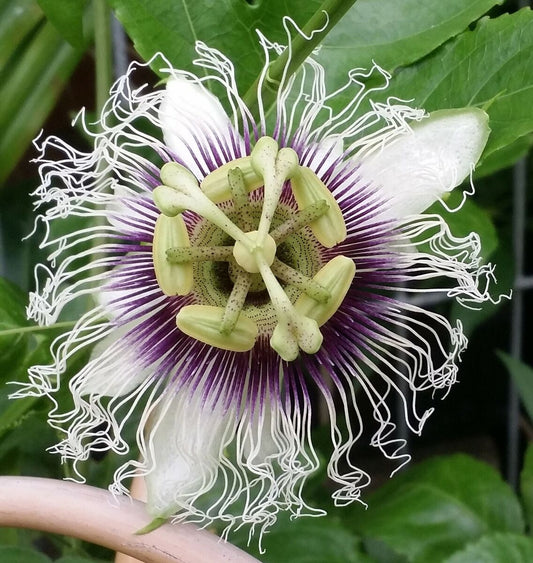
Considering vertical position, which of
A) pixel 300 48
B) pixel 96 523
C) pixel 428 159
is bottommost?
pixel 96 523

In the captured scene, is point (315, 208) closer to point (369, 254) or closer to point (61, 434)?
point (369, 254)

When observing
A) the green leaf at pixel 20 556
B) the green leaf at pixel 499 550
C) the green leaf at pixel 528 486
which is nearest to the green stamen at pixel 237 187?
the green leaf at pixel 20 556

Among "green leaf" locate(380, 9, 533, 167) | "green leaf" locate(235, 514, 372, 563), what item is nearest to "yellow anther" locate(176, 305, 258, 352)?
"green leaf" locate(380, 9, 533, 167)

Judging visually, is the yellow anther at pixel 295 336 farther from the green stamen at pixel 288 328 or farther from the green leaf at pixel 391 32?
the green leaf at pixel 391 32

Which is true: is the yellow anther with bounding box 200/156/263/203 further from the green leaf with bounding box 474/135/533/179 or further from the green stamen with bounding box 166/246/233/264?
the green leaf with bounding box 474/135/533/179

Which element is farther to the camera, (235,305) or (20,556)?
(20,556)

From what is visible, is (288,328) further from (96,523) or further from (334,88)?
(334,88)

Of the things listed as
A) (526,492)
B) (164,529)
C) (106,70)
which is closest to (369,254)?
(164,529)

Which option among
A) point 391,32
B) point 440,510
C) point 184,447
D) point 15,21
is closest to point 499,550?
point 440,510
